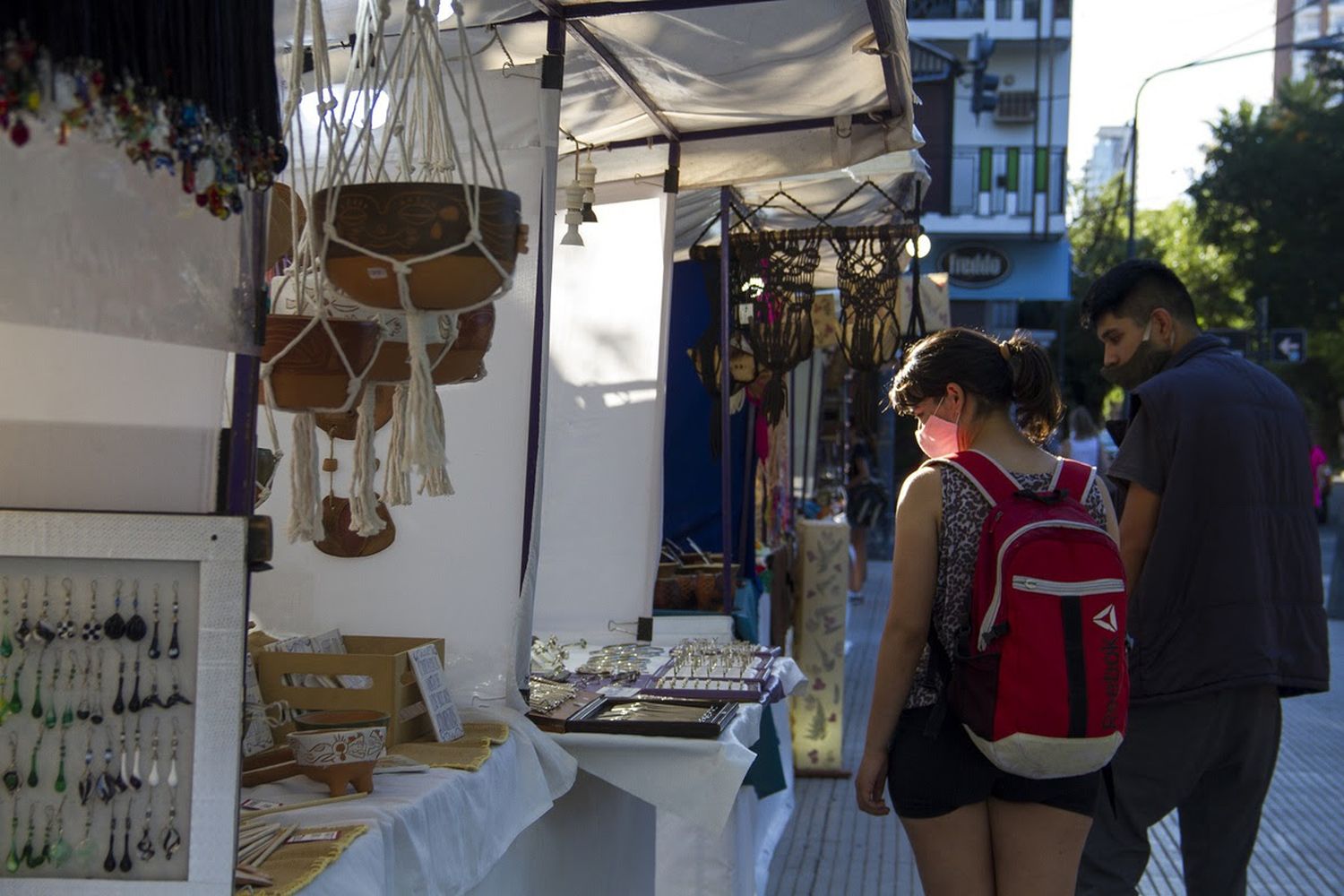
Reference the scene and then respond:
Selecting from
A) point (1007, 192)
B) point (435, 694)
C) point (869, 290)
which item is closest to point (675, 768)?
point (435, 694)

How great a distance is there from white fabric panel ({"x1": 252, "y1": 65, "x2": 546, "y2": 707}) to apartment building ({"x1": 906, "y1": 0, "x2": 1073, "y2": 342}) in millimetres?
16496

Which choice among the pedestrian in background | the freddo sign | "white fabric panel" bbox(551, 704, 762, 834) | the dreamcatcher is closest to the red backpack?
"white fabric panel" bbox(551, 704, 762, 834)

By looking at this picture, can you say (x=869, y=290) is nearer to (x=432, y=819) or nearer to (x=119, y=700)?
(x=432, y=819)

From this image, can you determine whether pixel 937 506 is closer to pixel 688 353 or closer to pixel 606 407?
pixel 606 407

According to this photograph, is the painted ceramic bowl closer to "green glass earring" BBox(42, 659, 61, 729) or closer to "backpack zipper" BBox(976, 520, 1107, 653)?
"green glass earring" BBox(42, 659, 61, 729)

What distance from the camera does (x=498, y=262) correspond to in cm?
203

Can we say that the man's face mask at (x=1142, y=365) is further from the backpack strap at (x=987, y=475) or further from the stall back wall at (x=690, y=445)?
the stall back wall at (x=690, y=445)

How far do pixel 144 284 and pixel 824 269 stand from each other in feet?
20.3

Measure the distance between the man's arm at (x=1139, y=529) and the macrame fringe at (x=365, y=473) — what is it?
5.72ft

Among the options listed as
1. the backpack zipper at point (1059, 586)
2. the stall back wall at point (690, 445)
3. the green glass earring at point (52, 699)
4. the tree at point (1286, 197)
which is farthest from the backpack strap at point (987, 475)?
the tree at point (1286, 197)

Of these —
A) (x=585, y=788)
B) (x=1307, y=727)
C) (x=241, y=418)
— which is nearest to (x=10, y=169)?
(x=241, y=418)

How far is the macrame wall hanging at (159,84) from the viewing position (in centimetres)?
121

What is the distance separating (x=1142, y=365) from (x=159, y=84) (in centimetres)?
255

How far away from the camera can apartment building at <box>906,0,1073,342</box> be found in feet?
74.6
